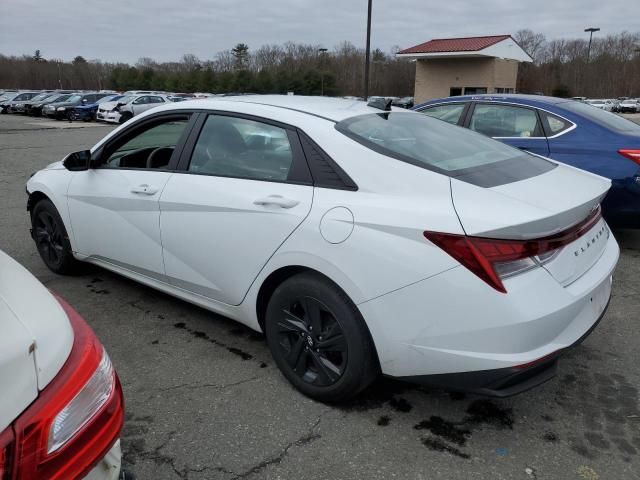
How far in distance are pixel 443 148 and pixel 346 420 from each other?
5.06ft

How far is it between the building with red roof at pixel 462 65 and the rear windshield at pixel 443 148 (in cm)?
3251

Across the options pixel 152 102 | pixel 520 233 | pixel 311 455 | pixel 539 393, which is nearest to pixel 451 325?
pixel 520 233

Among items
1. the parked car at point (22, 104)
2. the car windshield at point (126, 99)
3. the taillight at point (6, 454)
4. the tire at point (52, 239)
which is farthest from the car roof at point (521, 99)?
the parked car at point (22, 104)

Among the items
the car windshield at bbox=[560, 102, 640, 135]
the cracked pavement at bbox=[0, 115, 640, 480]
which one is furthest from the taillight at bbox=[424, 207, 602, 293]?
the car windshield at bbox=[560, 102, 640, 135]

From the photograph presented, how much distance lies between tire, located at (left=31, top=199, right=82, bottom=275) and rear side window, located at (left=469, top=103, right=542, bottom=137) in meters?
4.47

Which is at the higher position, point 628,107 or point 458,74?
point 458,74

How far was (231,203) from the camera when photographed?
9.64 feet

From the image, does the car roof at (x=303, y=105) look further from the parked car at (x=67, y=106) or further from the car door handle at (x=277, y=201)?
the parked car at (x=67, y=106)

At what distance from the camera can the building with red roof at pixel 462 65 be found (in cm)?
3369

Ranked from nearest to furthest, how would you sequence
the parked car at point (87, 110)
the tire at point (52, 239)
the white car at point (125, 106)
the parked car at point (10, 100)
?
the tire at point (52, 239) → the white car at point (125, 106) → the parked car at point (87, 110) → the parked car at point (10, 100)

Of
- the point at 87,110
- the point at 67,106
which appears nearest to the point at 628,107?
the point at 87,110

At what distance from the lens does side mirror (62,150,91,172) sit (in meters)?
3.87

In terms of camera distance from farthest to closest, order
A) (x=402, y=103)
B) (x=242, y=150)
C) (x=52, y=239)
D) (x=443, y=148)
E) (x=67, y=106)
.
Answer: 1. (x=67, y=106)
2. (x=402, y=103)
3. (x=52, y=239)
4. (x=242, y=150)
5. (x=443, y=148)

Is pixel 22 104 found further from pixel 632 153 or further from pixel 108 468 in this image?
Result: pixel 108 468
